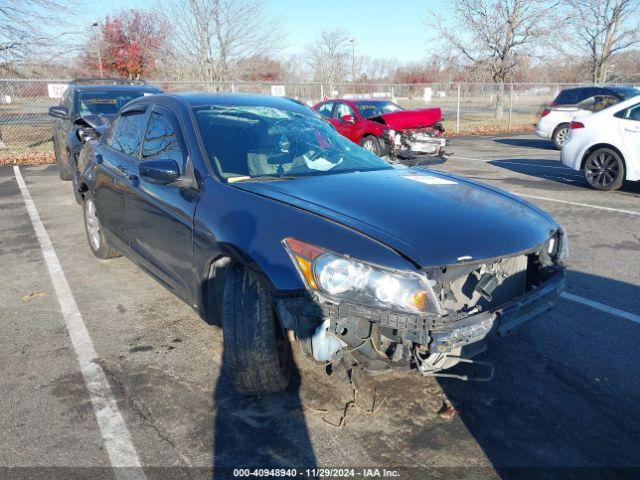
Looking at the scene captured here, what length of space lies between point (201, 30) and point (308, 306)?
2190 cm


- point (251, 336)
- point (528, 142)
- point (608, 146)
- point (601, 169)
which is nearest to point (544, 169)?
point (601, 169)

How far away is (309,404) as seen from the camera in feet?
9.83

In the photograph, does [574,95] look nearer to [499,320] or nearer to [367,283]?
[499,320]

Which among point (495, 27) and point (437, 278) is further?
point (495, 27)

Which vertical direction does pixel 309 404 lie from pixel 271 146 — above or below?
below

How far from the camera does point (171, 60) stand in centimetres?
2370

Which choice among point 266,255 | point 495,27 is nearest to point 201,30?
Result: point 495,27

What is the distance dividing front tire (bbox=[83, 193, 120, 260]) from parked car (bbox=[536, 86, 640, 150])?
13.3m

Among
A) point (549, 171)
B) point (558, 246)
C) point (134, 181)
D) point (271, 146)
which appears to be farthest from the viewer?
point (549, 171)

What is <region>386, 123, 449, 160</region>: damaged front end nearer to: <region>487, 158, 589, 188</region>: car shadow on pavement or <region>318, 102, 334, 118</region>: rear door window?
<region>487, 158, 589, 188</region>: car shadow on pavement

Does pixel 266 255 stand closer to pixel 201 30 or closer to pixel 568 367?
pixel 568 367

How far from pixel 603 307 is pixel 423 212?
7.60 feet

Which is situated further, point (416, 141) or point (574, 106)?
point (574, 106)

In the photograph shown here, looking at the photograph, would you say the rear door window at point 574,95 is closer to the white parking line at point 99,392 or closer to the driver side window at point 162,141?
the driver side window at point 162,141
